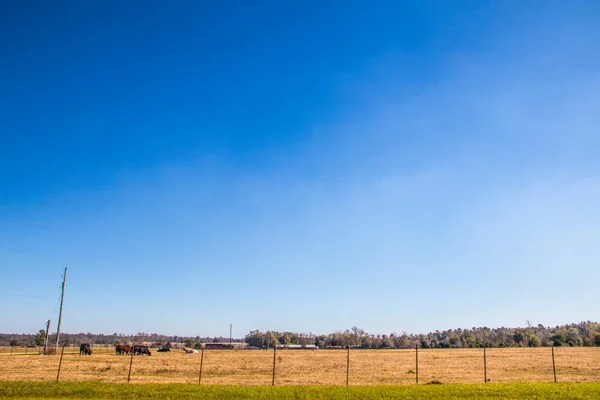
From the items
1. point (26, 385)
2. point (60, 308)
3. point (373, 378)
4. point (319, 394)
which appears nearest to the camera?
point (319, 394)

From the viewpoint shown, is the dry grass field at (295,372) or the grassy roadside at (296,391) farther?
the dry grass field at (295,372)

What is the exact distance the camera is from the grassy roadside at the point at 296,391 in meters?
21.7

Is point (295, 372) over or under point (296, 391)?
under

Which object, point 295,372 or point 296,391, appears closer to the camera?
point 296,391

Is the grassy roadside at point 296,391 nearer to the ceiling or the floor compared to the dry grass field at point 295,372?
nearer to the ceiling

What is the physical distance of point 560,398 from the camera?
68.7ft

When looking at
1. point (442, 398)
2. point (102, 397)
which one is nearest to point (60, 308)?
point (102, 397)

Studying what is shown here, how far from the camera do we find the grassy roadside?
21.7 m

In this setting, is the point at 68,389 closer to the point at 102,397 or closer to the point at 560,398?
the point at 102,397

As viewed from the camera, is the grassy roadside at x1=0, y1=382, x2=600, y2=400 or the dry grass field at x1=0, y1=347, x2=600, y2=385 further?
the dry grass field at x1=0, y1=347, x2=600, y2=385

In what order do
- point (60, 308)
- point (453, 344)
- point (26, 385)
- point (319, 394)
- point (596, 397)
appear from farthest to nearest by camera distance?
point (453, 344) < point (60, 308) < point (26, 385) < point (319, 394) < point (596, 397)

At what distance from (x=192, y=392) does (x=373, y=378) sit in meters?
14.5

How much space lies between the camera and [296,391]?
75.6 feet

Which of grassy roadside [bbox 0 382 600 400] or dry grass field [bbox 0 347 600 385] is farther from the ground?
grassy roadside [bbox 0 382 600 400]
